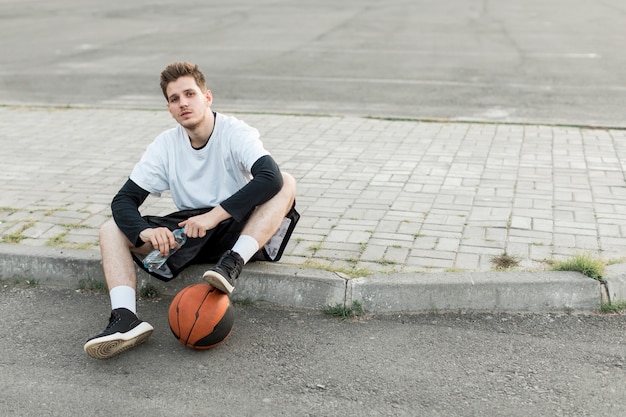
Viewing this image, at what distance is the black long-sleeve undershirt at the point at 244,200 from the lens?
470cm

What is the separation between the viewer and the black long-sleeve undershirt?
185 inches

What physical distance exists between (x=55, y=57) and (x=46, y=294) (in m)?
11.5

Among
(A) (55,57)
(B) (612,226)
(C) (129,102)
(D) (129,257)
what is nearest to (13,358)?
(D) (129,257)

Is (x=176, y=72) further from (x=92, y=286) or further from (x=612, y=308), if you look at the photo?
(x=612, y=308)

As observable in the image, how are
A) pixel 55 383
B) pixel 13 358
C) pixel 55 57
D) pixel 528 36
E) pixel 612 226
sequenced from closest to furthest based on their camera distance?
pixel 55 383 < pixel 13 358 < pixel 612 226 < pixel 55 57 < pixel 528 36

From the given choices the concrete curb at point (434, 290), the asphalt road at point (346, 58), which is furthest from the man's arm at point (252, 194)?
the asphalt road at point (346, 58)

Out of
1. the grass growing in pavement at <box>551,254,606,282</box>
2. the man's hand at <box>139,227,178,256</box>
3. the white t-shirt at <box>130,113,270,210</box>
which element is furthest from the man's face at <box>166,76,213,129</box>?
the grass growing in pavement at <box>551,254,606,282</box>

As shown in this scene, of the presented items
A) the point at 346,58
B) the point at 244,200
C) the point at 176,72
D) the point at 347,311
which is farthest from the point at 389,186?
the point at 346,58

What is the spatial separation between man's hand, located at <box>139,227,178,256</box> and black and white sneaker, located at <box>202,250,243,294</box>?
0.32m

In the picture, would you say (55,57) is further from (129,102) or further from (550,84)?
(550,84)

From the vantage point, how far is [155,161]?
502 cm

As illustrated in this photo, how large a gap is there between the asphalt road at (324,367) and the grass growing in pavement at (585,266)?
0.29m

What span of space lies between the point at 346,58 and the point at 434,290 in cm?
1071

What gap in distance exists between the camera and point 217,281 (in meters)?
4.32
